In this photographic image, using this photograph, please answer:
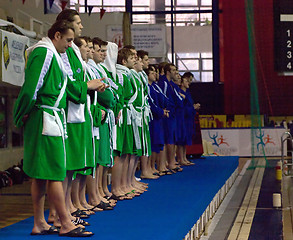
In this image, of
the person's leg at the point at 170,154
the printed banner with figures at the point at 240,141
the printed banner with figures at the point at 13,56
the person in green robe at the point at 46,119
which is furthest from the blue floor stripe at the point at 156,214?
the printed banner with figures at the point at 240,141

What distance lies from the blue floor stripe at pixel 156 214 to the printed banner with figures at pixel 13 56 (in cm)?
262

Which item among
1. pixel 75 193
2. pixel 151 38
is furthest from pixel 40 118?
pixel 151 38

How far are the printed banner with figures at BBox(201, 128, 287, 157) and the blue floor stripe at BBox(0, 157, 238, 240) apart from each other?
8.40 m

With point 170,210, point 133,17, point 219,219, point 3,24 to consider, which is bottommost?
point 219,219

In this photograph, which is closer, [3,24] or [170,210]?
[170,210]

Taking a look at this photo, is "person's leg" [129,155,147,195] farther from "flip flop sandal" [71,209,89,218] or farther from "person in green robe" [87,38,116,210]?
"flip flop sandal" [71,209,89,218]

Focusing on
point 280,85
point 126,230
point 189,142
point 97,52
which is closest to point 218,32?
point 280,85

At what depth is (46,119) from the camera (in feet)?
10.7

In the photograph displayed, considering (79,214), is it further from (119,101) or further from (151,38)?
(151,38)

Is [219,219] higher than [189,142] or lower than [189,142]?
lower

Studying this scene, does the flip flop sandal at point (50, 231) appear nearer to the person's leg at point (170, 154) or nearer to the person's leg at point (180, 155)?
the person's leg at point (170, 154)

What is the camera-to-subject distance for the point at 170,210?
4430 millimetres

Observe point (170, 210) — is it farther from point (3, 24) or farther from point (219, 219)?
point (3, 24)

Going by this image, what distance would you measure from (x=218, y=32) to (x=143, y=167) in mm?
11846
